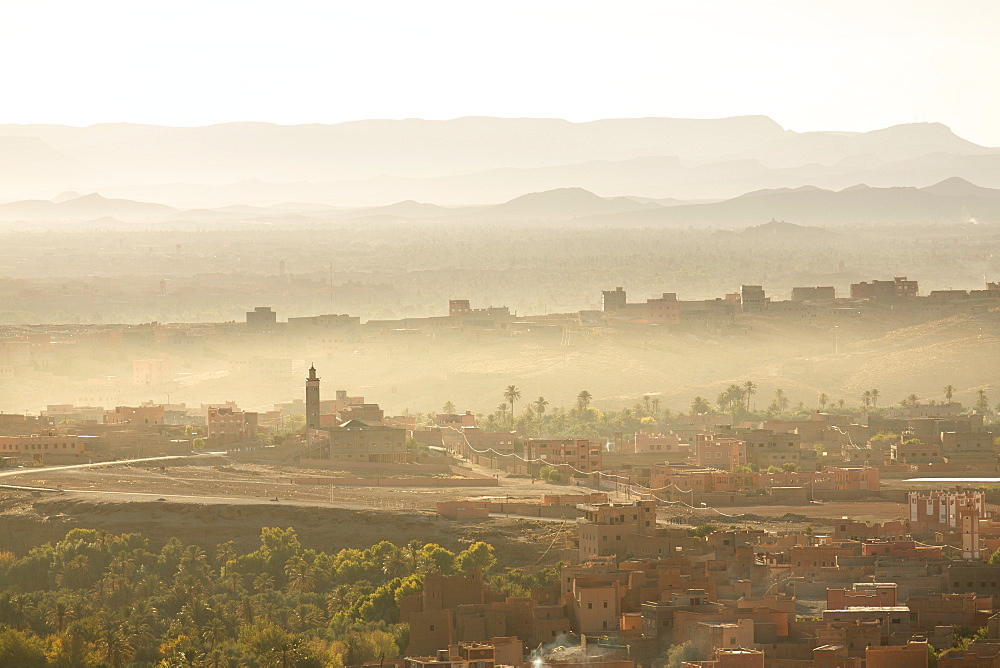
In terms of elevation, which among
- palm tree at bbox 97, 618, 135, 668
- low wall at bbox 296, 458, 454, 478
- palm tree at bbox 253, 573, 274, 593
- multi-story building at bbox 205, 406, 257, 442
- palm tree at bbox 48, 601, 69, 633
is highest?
multi-story building at bbox 205, 406, 257, 442

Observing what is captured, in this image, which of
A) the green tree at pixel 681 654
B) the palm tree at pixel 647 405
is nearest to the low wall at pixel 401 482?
the green tree at pixel 681 654

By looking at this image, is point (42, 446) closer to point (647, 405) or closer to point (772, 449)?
point (772, 449)

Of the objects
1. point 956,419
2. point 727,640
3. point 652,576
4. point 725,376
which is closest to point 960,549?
point 652,576

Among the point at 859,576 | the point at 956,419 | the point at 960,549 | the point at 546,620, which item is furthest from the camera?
the point at 956,419

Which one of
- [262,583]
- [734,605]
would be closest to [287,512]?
[262,583]

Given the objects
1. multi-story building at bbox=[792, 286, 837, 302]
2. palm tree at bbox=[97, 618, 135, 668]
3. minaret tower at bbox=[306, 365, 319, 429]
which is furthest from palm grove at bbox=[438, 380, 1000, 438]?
palm tree at bbox=[97, 618, 135, 668]

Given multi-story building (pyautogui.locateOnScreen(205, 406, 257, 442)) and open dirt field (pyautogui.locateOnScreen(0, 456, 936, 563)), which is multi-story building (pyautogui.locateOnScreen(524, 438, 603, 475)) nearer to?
open dirt field (pyautogui.locateOnScreen(0, 456, 936, 563))

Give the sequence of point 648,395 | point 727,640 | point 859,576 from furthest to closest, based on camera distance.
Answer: point 648,395
point 859,576
point 727,640

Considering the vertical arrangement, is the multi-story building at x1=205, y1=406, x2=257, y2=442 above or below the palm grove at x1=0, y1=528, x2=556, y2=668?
above

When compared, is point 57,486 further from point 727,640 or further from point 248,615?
point 727,640
